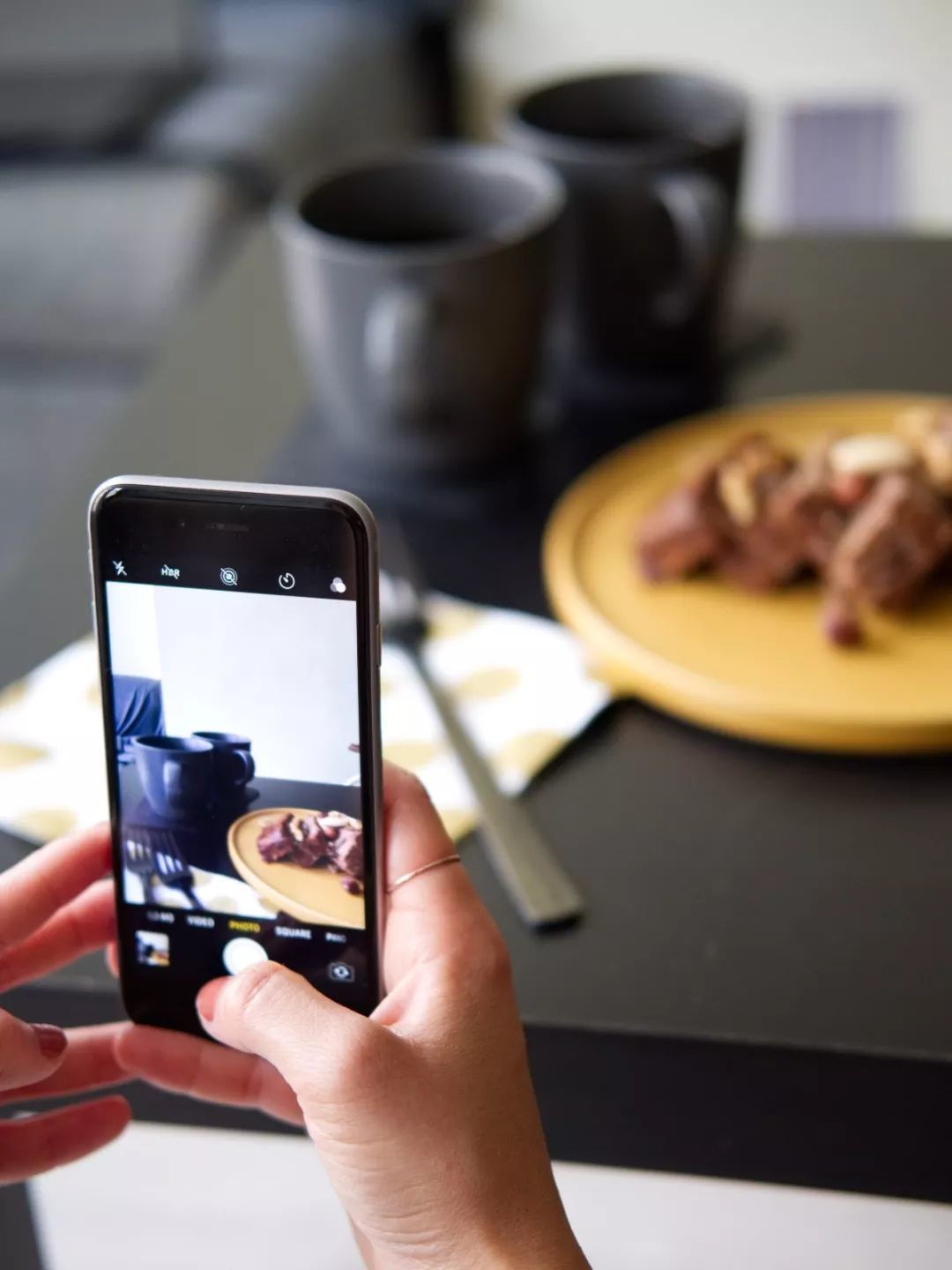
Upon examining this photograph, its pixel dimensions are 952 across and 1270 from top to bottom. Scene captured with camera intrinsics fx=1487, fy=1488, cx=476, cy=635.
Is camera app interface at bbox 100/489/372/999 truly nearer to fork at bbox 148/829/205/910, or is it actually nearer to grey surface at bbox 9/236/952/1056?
fork at bbox 148/829/205/910

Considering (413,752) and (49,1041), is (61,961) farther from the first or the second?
(413,752)

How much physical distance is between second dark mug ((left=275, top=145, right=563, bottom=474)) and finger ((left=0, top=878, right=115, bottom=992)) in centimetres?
40

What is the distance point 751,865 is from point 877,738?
0.33 feet

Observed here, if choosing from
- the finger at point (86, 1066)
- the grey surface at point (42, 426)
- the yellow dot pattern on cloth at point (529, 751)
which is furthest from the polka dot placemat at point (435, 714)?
the grey surface at point (42, 426)

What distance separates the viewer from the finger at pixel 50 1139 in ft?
1.96

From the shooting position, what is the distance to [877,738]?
710 mm

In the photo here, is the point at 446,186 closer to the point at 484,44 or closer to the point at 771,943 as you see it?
the point at 771,943

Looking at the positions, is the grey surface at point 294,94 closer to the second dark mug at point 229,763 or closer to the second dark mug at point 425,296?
the second dark mug at point 425,296

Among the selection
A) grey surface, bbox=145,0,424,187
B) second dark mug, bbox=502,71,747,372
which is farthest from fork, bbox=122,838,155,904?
grey surface, bbox=145,0,424,187

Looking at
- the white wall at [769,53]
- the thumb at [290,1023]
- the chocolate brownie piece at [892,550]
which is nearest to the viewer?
the thumb at [290,1023]

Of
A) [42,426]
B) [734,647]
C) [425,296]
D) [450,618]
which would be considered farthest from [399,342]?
[42,426]

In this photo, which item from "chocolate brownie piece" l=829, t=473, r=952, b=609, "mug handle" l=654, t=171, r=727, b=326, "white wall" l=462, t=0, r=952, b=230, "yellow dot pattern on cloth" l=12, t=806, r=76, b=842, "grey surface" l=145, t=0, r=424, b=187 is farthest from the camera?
"white wall" l=462, t=0, r=952, b=230

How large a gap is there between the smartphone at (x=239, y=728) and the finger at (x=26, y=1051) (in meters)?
0.04

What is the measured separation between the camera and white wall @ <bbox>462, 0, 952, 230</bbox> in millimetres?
2428
